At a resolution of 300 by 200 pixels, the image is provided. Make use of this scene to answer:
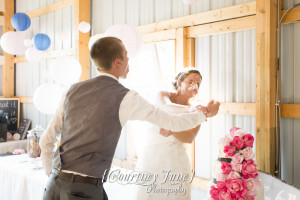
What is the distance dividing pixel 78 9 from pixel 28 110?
2487 millimetres

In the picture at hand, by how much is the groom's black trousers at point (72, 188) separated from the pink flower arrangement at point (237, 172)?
0.61m

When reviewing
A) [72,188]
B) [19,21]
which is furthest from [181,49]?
[19,21]

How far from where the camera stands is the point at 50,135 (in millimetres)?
1633

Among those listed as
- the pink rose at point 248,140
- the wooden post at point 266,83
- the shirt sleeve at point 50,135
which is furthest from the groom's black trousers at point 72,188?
the wooden post at point 266,83

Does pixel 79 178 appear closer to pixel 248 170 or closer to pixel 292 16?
pixel 248 170

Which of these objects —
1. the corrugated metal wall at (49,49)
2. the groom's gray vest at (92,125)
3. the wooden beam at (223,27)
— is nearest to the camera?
the groom's gray vest at (92,125)

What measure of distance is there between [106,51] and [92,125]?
0.37 meters

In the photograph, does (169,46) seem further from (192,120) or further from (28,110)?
(28,110)

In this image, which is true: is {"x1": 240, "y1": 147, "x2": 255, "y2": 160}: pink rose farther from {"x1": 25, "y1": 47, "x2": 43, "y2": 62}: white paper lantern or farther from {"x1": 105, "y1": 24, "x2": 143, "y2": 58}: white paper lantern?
{"x1": 25, "y1": 47, "x2": 43, "y2": 62}: white paper lantern

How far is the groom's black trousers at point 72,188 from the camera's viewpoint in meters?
1.46

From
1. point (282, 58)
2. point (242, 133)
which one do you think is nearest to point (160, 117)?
point (242, 133)

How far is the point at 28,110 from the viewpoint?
5676 millimetres

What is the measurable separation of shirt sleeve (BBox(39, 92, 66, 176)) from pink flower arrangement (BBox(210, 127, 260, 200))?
0.88 m

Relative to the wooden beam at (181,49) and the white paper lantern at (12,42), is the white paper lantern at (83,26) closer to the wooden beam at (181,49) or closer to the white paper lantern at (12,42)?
the white paper lantern at (12,42)
